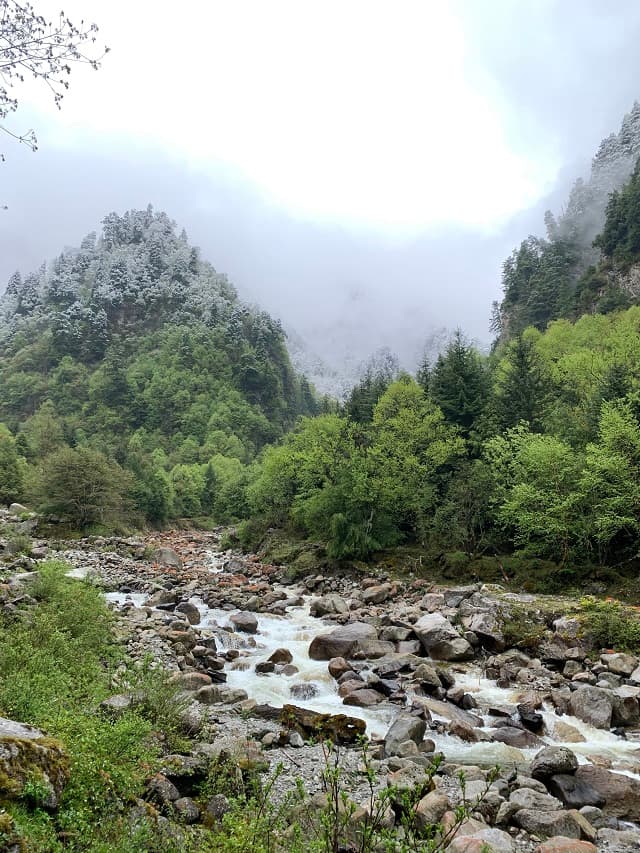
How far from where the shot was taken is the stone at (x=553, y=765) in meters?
8.13

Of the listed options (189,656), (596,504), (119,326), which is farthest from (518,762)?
(119,326)

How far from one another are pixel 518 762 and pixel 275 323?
137m

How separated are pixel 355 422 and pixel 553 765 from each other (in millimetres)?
34269

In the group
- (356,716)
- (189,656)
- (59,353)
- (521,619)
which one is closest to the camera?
(356,716)

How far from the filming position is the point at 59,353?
120812 mm

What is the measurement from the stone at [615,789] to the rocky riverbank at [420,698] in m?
0.02

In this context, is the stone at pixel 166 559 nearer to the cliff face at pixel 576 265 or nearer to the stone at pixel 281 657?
the stone at pixel 281 657

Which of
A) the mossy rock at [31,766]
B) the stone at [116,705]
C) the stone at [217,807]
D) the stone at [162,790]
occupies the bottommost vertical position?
the stone at [217,807]

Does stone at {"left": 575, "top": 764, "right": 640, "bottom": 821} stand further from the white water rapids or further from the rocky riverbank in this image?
the white water rapids

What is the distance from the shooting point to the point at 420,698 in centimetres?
1190

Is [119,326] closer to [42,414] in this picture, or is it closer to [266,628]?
[42,414]

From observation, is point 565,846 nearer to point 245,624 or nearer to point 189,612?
point 245,624

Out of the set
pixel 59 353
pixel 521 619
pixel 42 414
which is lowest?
pixel 521 619

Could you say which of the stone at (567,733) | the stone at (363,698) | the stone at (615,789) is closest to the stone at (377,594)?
the stone at (363,698)
